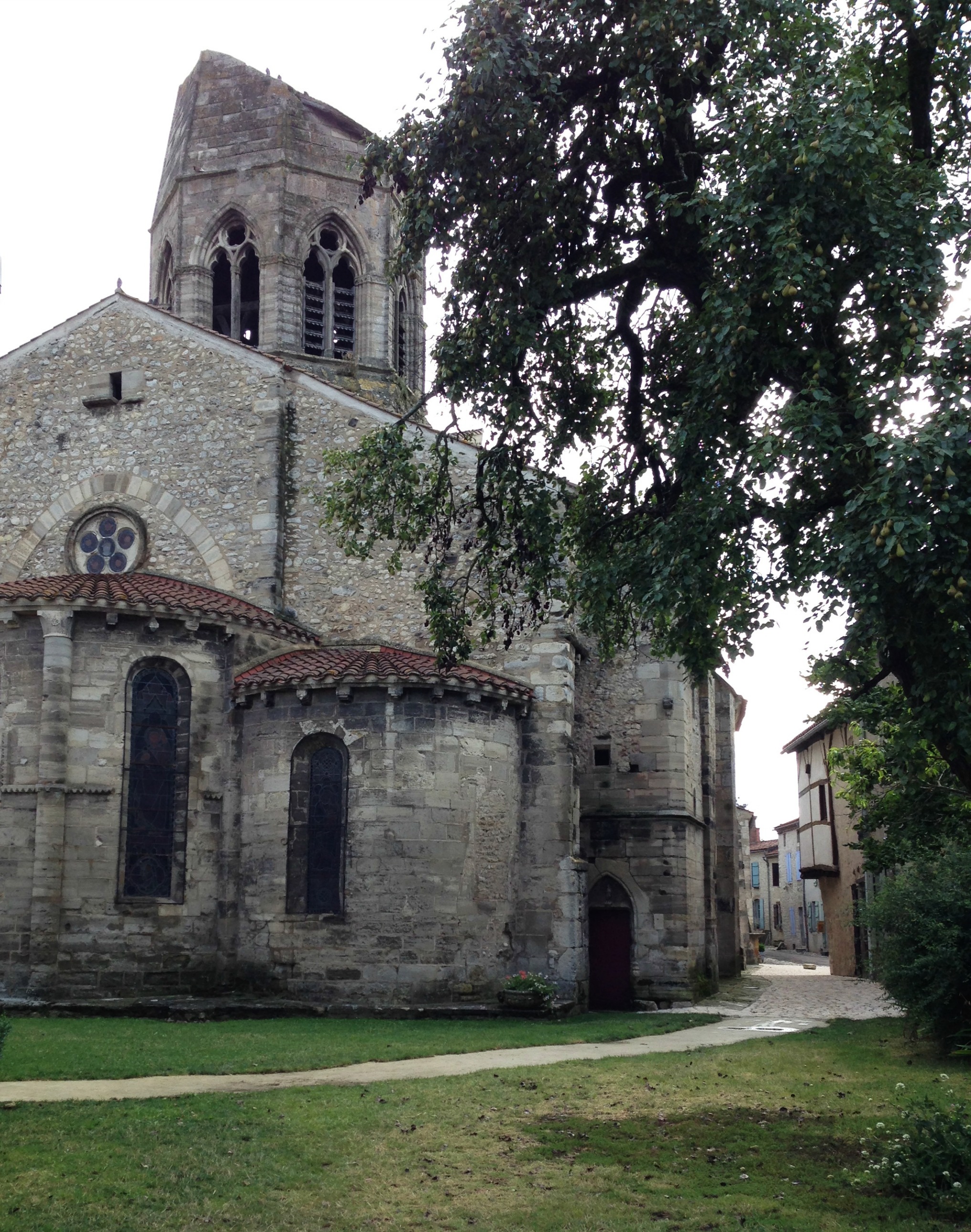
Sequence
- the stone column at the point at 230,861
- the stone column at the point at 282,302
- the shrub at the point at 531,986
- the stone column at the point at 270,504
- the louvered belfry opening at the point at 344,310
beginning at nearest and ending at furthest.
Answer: the shrub at the point at 531,986 → the stone column at the point at 230,861 → the stone column at the point at 270,504 → the stone column at the point at 282,302 → the louvered belfry opening at the point at 344,310

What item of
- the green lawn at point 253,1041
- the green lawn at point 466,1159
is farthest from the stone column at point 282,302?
the green lawn at point 466,1159

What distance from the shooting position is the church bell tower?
27766 mm

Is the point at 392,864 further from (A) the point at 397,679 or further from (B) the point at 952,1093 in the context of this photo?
(B) the point at 952,1093

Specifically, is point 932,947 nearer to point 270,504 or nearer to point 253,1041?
point 253,1041

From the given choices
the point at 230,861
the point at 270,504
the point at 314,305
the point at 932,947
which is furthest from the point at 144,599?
the point at 932,947

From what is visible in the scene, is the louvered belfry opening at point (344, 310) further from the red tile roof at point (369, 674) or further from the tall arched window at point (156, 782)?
the tall arched window at point (156, 782)

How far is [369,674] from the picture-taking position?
18250mm

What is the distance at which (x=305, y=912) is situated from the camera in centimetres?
1817

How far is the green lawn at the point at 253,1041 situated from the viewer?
12.1 m

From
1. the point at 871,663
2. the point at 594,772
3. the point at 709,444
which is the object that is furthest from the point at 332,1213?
the point at 594,772

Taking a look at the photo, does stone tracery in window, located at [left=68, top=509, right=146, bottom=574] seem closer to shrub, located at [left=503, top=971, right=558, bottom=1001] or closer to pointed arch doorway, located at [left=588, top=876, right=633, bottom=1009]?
shrub, located at [left=503, top=971, right=558, bottom=1001]

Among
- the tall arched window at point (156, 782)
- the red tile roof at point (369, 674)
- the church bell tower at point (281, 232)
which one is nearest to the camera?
the red tile roof at point (369, 674)

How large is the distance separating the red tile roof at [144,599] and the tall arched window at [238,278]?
9.12 m

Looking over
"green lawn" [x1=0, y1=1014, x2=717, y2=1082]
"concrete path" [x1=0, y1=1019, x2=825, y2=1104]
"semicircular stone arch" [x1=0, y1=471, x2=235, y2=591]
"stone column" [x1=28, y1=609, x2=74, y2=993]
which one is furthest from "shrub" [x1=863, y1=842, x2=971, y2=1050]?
"semicircular stone arch" [x1=0, y1=471, x2=235, y2=591]
